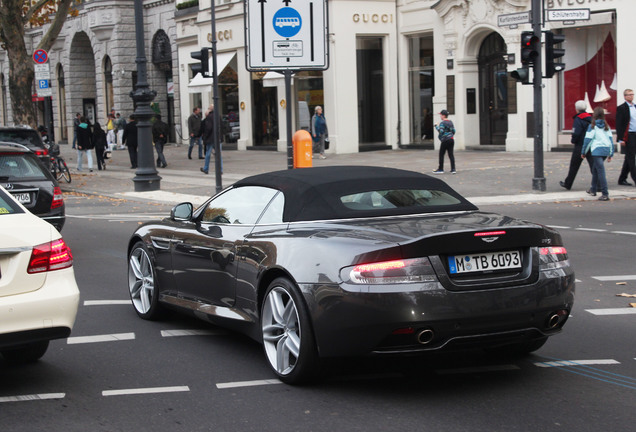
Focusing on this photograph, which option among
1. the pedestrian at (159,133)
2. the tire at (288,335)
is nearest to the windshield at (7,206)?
the tire at (288,335)

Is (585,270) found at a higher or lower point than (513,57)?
lower

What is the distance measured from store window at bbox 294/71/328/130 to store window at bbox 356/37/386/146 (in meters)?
1.43

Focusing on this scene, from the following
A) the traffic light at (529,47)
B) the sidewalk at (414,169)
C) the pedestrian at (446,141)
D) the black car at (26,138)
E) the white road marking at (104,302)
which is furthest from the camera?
the pedestrian at (446,141)

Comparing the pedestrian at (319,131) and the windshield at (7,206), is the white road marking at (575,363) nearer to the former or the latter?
the windshield at (7,206)

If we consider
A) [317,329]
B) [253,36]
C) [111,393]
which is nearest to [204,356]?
[111,393]

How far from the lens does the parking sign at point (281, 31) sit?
16453 mm

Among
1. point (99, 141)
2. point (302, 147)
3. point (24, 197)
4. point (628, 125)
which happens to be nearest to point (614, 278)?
point (24, 197)

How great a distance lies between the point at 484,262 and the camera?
5469 mm

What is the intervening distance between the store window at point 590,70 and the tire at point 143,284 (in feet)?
68.9

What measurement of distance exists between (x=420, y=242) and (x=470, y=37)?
26.5 m

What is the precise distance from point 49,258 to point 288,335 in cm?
149

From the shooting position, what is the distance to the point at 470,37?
30.8 metres

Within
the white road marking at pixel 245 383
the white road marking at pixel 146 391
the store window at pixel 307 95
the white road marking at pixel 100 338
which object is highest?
the store window at pixel 307 95

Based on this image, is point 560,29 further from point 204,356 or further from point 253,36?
point 204,356
